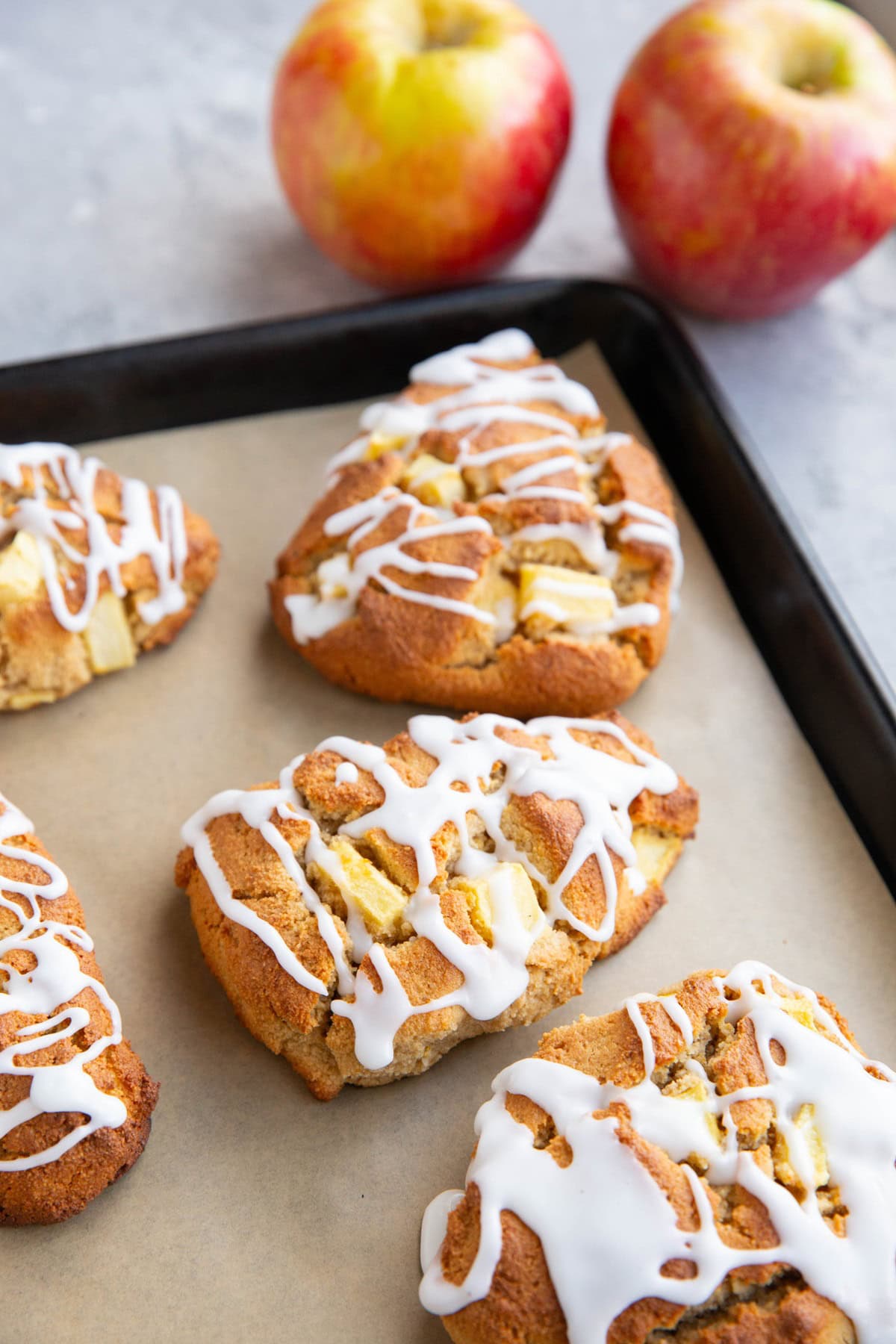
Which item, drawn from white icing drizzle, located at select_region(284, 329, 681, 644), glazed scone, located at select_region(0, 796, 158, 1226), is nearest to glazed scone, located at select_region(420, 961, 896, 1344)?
glazed scone, located at select_region(0, 796, 158, 1226)

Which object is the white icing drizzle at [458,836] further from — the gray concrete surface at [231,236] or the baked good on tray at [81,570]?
the gray concrete surface at [231,236]

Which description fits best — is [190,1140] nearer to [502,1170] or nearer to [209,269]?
[502,1170]

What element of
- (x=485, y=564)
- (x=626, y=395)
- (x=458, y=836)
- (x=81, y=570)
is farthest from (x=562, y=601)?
(x=81, y=570)

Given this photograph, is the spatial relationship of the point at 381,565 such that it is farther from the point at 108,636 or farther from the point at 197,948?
the point at 197,948

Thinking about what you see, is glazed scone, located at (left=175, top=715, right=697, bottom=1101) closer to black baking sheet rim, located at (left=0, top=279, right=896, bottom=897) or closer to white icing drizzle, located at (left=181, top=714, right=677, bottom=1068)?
white icing drizzle, located at (left=181, top=714, right=677, bottom=1068)

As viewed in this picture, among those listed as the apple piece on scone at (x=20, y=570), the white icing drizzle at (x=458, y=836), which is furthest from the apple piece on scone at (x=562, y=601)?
the apple piece on scone at (x=20, y=570)

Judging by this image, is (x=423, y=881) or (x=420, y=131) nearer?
(x=423, y=881)
